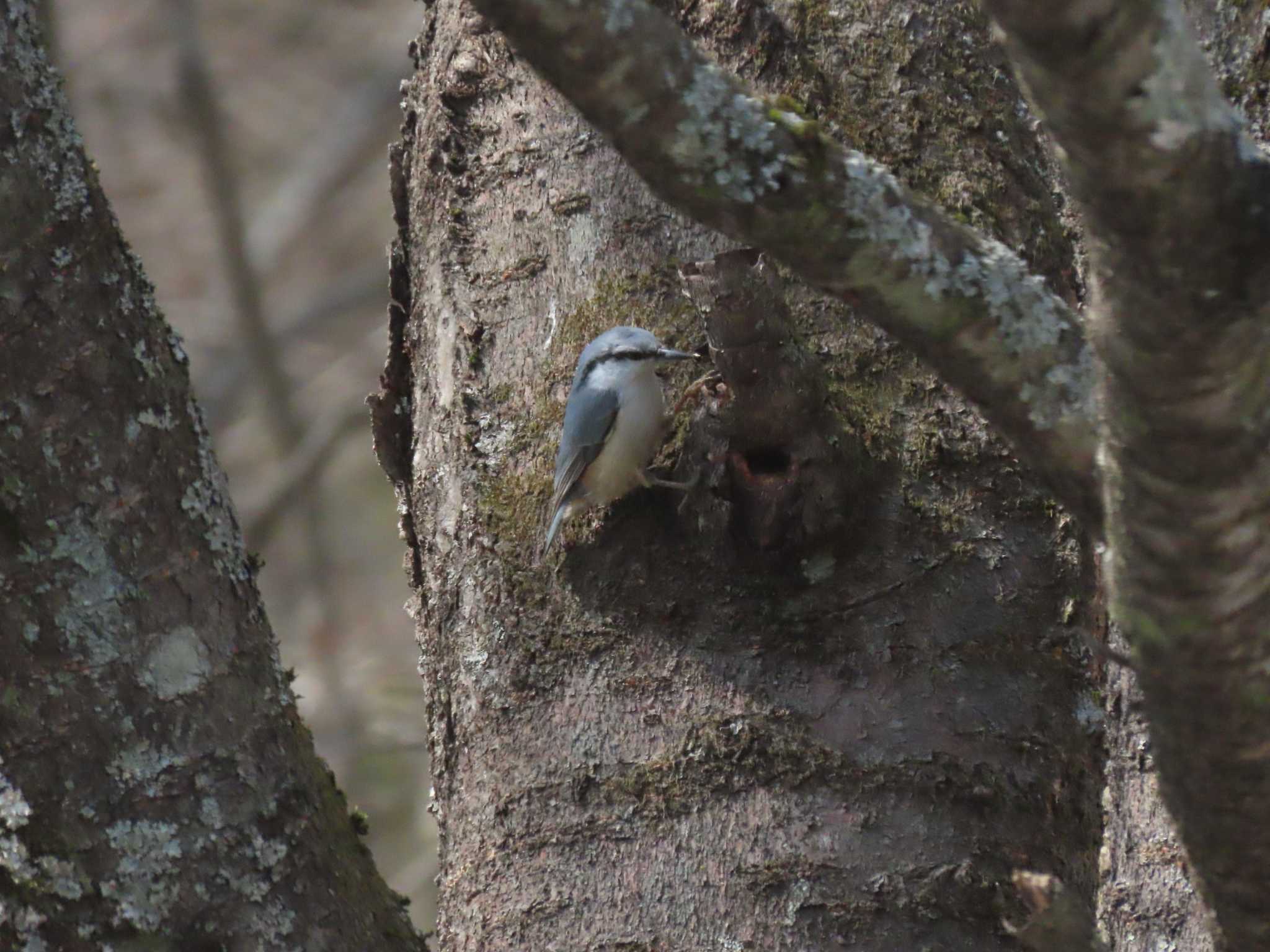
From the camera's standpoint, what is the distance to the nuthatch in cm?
196

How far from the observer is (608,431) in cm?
239

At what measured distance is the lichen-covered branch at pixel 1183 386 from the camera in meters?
0.89

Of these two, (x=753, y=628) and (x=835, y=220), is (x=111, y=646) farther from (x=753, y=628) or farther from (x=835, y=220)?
(x=835, y=220)

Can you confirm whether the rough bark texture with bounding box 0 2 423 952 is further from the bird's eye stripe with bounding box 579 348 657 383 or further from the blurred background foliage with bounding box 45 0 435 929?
the blurred background foliage with bounding box 45 0 435 929

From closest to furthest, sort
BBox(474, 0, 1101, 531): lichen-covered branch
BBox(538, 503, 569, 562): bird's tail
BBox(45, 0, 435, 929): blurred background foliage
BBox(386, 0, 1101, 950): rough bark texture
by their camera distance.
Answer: BBox(474, 0, 1101, 531): lichen-covered branch < BBox(386, 0, 1101, 950): rough bark texture < BBox(538, 503, 569, 562): bird's tail < BBox(45, 0, 435, 929): blurred background foliage

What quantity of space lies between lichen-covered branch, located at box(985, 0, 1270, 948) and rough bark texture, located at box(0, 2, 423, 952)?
3.37 ft

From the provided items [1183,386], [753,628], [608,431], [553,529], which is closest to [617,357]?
[608,431]

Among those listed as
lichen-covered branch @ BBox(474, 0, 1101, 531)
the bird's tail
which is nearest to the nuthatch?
the bird's tail

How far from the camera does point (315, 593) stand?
7211 millimetres

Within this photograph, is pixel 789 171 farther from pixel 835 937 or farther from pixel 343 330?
pixel 343 330

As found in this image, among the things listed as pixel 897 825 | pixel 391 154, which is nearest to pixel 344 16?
pixel 391 154

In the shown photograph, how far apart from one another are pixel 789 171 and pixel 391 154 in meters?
1.37

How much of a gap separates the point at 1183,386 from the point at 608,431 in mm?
1488

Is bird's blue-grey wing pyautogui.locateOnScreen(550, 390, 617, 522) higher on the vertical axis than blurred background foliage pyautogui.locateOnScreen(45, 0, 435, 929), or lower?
lower
